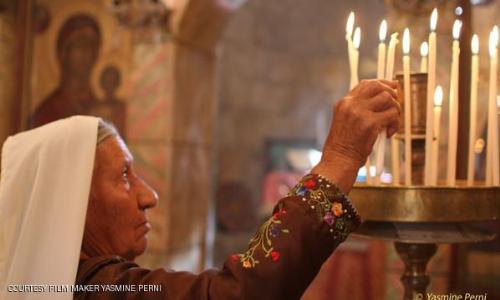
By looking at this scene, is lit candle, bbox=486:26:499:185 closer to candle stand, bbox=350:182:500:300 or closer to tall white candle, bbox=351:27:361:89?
candle stand, bbox=350:182:500:300

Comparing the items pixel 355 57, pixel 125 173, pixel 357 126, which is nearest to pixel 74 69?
pixel 125 173

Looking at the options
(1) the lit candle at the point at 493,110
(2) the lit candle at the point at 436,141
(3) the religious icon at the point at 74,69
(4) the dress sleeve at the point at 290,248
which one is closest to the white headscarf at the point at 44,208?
(4) the dress sleeve at the point at 290,248

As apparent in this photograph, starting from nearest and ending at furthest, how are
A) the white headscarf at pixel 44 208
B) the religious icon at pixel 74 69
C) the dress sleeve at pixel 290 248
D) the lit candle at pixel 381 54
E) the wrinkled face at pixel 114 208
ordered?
the dress sleeve at pixel 290 248
the lit candle at pixel 381 54
the white headscarf at pixel 44 208
the wrinkled face at pixel 114 208
the religious icon at pixel 74 69

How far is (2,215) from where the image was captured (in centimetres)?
126

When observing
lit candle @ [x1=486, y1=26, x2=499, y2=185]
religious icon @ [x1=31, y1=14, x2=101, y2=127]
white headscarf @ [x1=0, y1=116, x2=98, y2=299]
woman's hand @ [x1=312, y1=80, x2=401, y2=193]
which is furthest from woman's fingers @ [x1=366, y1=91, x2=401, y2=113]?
religious icon @ [x1=31, y1=14, x2=101, y2=127]

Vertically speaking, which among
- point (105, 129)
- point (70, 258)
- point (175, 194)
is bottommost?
point (175, 194)

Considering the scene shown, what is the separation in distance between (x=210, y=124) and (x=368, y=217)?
4.24 m

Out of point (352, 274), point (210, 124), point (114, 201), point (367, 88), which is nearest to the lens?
point (367, 88)

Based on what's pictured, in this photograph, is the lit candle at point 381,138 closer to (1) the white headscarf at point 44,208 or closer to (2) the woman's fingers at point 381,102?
(2) the woman's fingers at point 381,102

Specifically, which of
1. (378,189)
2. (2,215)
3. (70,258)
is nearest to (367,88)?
(378,189)

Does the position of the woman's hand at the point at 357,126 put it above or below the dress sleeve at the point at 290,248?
above

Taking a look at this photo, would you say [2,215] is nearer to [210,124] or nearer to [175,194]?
[175,194]

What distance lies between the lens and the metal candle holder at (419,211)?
3.30 ft

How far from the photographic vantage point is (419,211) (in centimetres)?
100
